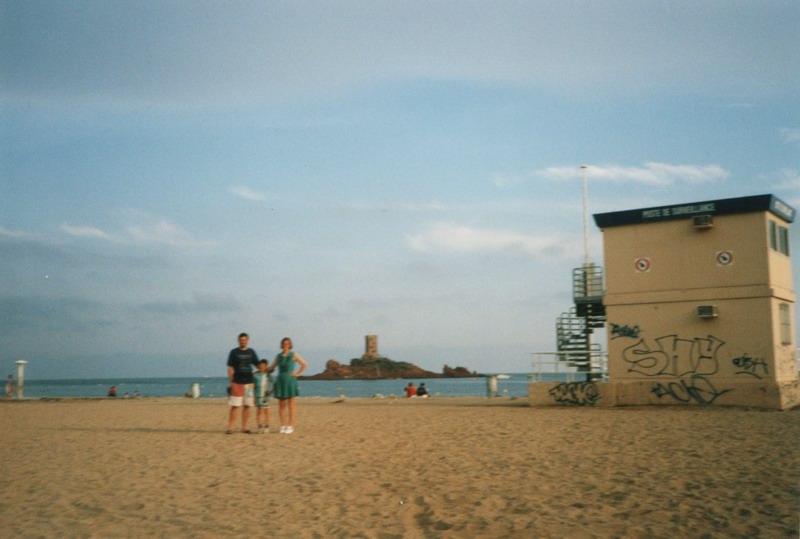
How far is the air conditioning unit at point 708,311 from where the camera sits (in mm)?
18953

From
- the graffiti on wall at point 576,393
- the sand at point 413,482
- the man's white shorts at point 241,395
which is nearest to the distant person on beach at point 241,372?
the man's white shorts at point 241,395

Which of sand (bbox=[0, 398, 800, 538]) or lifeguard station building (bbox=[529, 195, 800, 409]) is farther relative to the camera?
lifeguard station building (bbox=[529, 195, 800, 409])

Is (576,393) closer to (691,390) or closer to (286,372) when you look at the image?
(691,390)

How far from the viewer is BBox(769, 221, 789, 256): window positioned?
63.6 feet

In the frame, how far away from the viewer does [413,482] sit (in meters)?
8.54

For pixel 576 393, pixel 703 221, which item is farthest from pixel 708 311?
pixel 576 393

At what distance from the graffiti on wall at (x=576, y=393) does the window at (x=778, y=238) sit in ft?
21.1

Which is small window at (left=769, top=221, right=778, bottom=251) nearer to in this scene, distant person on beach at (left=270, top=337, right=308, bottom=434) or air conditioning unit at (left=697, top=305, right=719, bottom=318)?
air conditioning unit at (left=697, top=305, right=719, bottom=318)

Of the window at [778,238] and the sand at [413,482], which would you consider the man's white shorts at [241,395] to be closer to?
the sand at [413,482]

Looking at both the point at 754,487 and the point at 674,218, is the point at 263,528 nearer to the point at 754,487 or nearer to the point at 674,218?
the point at 754,487

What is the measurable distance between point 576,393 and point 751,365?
4853 millimetres

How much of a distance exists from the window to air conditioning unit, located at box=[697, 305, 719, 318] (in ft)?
7.80

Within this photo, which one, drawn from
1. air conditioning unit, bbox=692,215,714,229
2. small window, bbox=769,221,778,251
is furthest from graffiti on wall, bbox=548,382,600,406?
small window, bbox=769,221,778,251

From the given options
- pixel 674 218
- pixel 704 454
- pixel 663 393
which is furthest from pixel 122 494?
pixel 674 218
